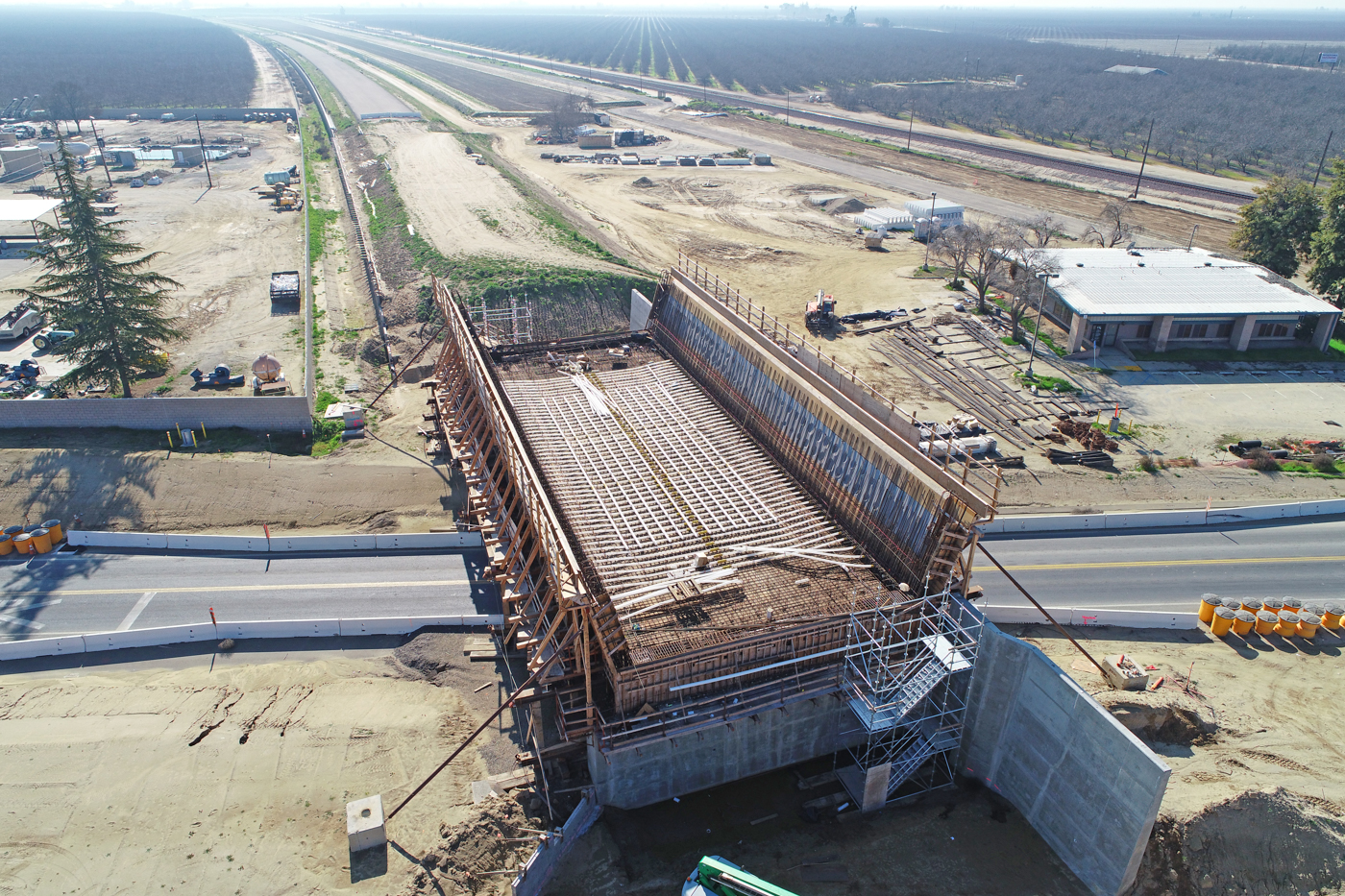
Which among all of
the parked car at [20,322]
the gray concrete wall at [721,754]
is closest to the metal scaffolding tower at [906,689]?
the gray concrete wall at [721,754]

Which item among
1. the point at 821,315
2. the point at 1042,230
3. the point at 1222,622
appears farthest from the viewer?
the point at 1042,230

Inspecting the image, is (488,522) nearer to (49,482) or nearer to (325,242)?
(49,482)

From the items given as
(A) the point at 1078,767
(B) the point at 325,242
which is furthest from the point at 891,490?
(B) the point at 325,242

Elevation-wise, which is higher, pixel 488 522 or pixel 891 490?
pixel 891 490

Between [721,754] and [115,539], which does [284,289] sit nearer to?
[115,539]

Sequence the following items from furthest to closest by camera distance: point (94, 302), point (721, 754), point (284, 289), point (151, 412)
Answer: point (284, 289)
point (94, 302)
point (151, 412)
point (721, 754)

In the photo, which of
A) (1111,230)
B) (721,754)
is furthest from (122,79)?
(721,754)

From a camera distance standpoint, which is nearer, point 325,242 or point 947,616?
point 947,616
